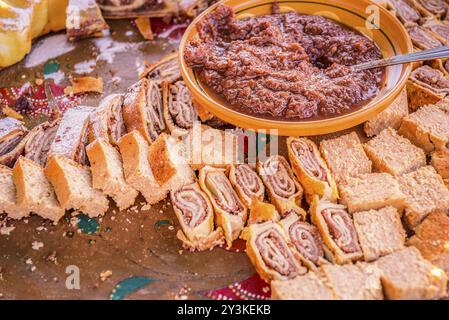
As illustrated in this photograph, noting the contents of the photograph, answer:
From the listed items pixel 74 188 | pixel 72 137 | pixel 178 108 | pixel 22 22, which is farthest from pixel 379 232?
pixel 22 22

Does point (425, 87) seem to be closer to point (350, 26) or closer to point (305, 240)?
point (350, 26)

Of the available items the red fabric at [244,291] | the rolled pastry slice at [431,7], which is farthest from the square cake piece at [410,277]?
the rolled pastry slice at [431,7]

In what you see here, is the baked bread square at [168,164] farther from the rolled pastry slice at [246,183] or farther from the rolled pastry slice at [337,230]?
the rolled pastry slice at [337,230]

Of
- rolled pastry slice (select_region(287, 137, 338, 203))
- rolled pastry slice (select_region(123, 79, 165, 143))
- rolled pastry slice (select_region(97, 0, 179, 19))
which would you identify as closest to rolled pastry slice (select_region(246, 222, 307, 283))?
rolled pastry slice (select_region(287, 137, 338, 203))

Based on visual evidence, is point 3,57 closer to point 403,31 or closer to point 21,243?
point 21,243

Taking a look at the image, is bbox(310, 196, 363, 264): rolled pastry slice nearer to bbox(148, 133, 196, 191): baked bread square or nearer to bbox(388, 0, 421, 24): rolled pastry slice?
bbox(148, 133, 196, 191): baked bread square
